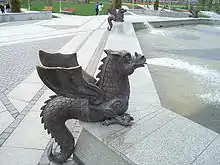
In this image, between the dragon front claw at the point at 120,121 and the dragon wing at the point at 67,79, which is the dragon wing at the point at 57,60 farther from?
the dragon front claw at the point at 120,121

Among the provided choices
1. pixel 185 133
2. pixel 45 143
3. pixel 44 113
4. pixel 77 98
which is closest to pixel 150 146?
pixel 185 133

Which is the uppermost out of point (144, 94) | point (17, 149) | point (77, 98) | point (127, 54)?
point (127, 54)

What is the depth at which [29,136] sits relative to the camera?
378 centimetres

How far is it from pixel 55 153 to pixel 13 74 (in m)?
4.27

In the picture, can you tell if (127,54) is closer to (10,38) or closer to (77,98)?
(77,98)

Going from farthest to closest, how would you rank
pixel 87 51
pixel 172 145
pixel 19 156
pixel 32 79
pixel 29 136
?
1. pixel 87 51
2. pixel 32 79
3. pixel 29 136
4. pixel 19 156
5. pixel 172 145

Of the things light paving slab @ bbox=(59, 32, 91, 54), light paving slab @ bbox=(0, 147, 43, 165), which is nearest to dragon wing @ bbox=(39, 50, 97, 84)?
light paving slab @ bbox=(0, 147, 43, 165)

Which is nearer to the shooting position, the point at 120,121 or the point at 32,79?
the point at 120,121

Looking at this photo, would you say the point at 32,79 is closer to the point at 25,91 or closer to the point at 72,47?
the point at 25,91

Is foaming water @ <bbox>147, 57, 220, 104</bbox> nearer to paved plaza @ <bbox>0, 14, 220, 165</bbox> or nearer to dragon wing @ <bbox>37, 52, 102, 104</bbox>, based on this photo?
paved plaza @ <bbox>0, 14, 220, 165</bbox>

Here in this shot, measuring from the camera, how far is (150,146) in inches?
101

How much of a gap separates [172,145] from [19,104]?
342 centimetres

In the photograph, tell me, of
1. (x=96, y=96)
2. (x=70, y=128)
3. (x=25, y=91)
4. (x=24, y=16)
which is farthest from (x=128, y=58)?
(x=24, y=16)

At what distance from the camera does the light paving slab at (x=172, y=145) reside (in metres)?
2.37
